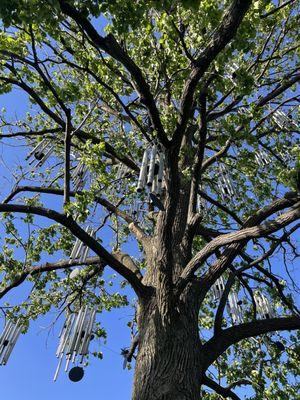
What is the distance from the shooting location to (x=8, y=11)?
3.04 m

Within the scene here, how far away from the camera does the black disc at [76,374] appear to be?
169 inches

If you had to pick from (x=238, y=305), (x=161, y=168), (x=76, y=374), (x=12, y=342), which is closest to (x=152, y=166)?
(x=161, y=168)

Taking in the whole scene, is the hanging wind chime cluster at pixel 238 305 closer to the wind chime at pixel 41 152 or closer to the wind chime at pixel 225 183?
the wind chime at pixel 225 183

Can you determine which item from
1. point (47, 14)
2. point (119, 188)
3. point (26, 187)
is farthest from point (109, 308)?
point (47, 14)

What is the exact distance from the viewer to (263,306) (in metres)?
5.81

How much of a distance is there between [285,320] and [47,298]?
14.0 ft

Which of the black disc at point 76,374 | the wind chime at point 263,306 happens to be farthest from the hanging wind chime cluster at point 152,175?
the wind chime at point 263,306

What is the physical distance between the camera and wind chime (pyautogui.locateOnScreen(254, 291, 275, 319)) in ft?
18.4

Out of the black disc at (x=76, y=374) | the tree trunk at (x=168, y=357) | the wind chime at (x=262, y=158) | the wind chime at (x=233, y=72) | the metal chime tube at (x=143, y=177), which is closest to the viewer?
the tree trunk at (x=168, y=357)

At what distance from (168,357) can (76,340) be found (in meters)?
1.73

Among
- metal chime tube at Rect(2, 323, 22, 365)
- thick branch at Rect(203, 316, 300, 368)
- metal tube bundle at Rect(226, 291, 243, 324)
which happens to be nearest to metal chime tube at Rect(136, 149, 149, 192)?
thick branch at Rect(203, 316, 300, 368)

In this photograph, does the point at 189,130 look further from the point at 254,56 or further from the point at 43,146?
the point at 43,146

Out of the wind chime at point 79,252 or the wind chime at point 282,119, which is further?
the wind chime at point 282,119

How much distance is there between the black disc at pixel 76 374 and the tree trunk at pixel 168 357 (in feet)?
3.03
